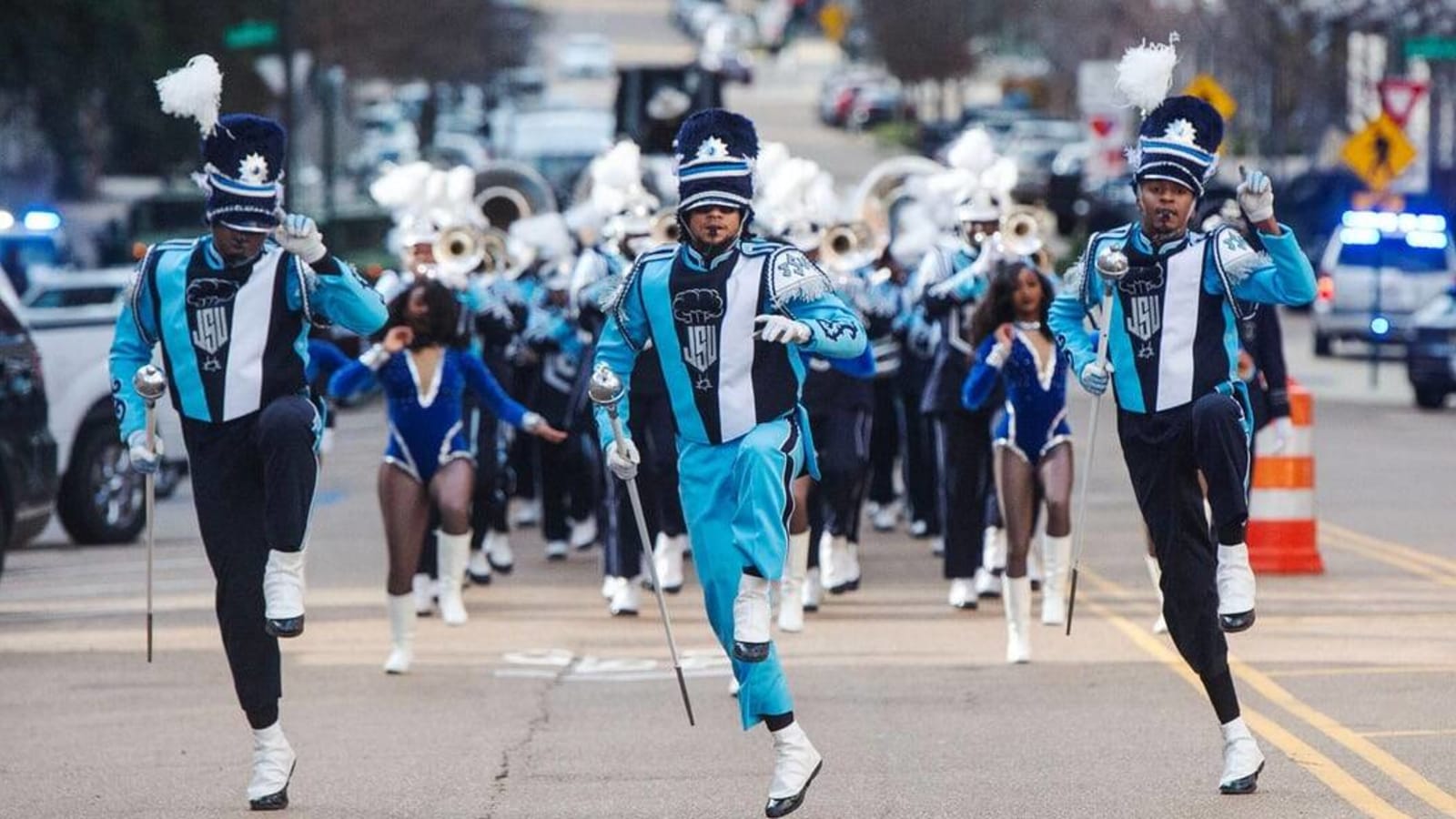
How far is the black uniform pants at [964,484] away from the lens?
49.0ft

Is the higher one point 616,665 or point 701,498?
point 701,498

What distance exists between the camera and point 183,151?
164ft

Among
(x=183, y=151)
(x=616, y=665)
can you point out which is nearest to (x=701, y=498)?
(x=616, y=665)

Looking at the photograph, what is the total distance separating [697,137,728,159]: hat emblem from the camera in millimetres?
9430

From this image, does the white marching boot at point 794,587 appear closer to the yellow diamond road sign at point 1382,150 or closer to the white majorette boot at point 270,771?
the white majorette boot at point 270,771

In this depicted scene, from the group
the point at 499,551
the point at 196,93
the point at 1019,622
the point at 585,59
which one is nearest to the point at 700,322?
the point at 196,93

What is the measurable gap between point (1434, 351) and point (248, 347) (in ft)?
73.0

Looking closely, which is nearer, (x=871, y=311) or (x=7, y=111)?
(x=871, y=311)

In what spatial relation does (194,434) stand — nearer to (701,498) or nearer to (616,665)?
(701,498)

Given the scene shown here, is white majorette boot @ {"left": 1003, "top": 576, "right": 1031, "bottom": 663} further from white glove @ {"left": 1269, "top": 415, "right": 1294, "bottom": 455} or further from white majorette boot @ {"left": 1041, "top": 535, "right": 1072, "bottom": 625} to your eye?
white glove @ {"left": 1269, "top": 415, "right": 1294, "bottom": 455}

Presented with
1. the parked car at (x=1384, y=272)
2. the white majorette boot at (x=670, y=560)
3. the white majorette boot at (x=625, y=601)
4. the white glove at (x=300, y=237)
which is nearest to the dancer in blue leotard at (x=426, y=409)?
the white majorette boot at (x=625, y=601)

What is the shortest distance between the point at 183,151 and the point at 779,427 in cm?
4186

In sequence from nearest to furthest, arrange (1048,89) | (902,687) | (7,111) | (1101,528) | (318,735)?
(318,735) → (902,687) → (1101,528) → (7,111) → (1048,89)

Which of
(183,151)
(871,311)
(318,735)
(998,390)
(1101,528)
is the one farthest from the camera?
(183,151)
